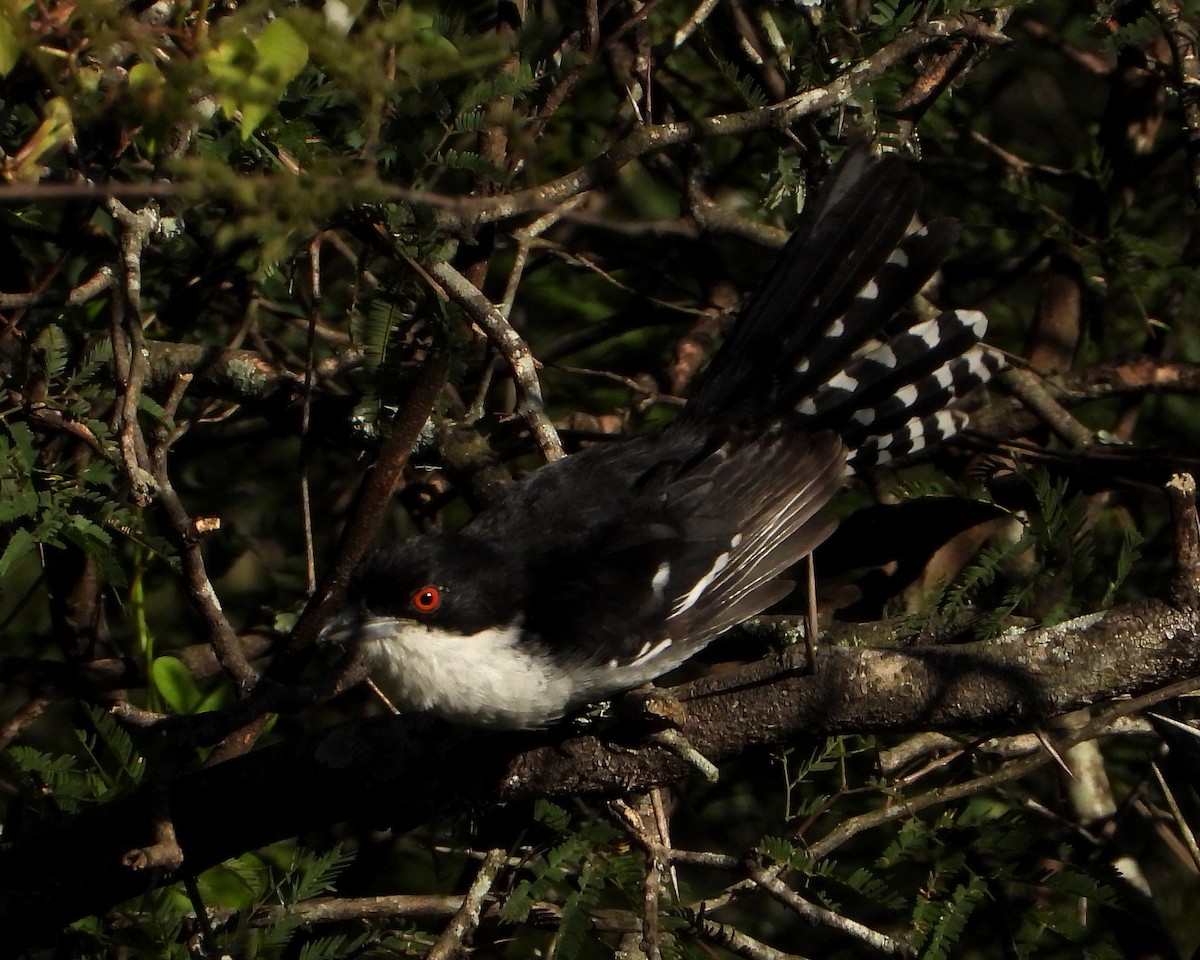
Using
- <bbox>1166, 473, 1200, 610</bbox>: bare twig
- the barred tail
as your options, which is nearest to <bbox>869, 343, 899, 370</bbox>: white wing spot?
the barred tail

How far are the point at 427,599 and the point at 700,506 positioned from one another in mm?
866

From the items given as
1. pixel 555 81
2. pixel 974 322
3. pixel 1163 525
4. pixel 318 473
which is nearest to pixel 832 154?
pixel 974 322

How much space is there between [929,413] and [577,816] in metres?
1.58

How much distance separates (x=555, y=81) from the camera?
11.0 ft

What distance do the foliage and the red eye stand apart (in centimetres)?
39

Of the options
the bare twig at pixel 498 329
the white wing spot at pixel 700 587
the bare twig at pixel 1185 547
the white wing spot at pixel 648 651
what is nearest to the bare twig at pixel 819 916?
the white wing spot at pixel 648 651

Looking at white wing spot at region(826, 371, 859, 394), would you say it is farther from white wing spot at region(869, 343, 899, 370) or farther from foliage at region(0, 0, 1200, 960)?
foliage at region(0, 0, 1200, 960)

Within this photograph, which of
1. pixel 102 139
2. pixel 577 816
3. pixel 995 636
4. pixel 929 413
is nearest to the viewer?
pixel 102 139

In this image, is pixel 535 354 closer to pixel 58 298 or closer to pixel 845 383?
pixel 845 383

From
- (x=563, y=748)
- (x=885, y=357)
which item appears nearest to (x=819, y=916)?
(x=563, y=748)

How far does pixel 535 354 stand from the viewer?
4.67m

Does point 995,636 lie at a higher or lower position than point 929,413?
lower

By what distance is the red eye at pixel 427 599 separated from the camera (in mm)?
3334

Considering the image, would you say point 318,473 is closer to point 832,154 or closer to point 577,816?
point 577,816
